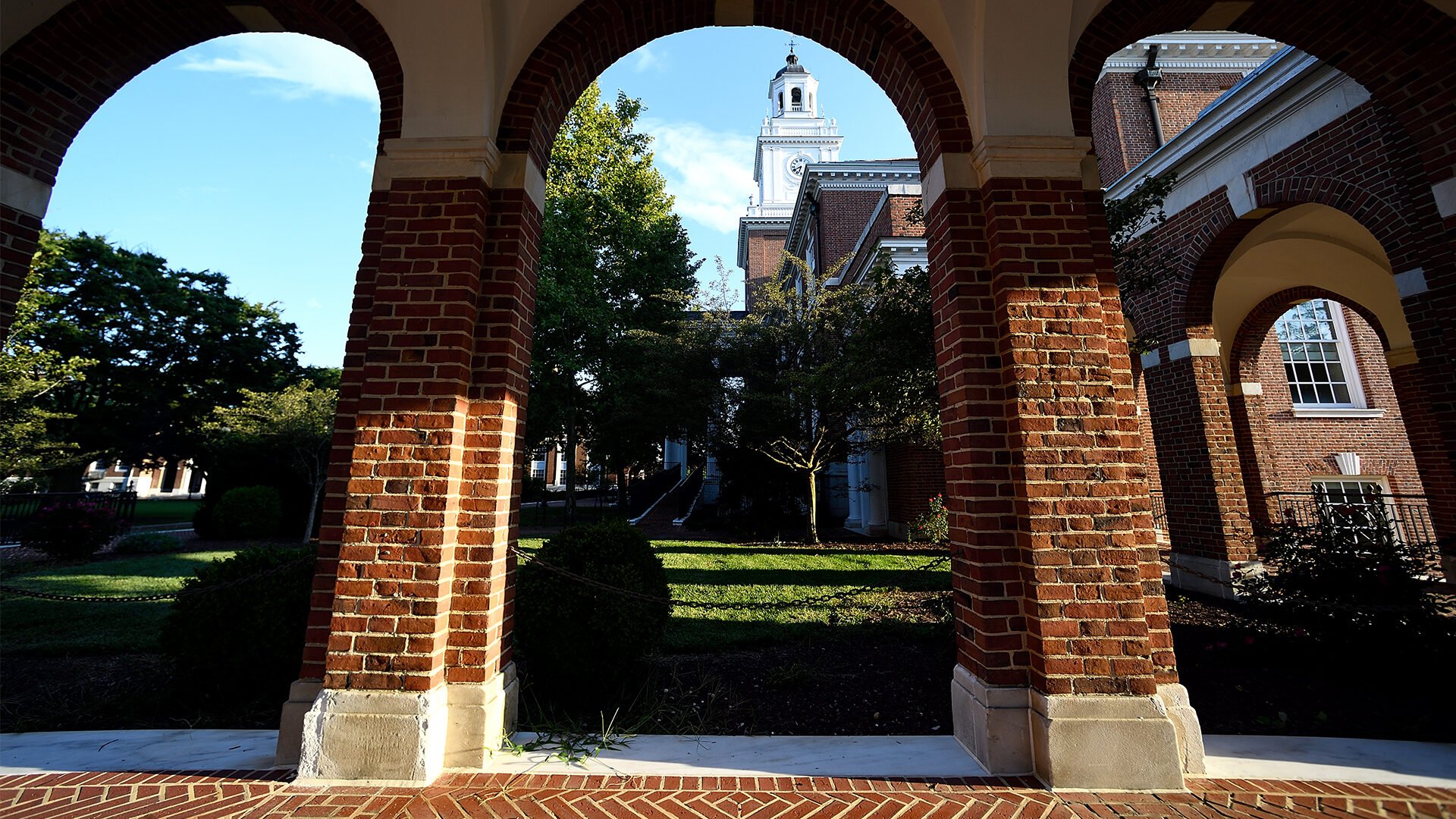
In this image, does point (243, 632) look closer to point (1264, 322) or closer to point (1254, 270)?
point (1254, 270)

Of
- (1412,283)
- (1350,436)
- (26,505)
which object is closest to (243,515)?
(26,505)

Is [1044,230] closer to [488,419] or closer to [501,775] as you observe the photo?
[488,419]

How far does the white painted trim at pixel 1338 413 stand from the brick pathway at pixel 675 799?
48.2ft

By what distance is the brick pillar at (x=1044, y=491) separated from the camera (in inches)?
112

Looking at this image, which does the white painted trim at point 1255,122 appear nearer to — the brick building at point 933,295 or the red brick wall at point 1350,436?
the brick building at point 933,295

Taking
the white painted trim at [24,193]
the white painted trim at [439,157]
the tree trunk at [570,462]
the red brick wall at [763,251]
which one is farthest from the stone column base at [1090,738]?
the red brick wall at [763,251]

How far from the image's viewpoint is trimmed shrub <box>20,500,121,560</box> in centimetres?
1085

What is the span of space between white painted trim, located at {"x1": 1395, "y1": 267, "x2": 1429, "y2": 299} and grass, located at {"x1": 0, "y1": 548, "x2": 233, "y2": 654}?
10739 mm

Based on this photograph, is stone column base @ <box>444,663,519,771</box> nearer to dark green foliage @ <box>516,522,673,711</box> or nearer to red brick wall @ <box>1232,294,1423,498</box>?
dark green foliage @ <box>516,522,673,711</box>

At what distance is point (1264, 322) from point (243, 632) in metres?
14.4

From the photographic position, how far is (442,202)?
340 cm

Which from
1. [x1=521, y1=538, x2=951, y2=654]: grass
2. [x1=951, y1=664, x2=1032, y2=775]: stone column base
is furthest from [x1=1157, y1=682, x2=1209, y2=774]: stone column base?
[x1=521, y1=538, x2=951, y2=654]: grass

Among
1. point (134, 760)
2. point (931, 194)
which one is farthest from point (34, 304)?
point (931, 194)

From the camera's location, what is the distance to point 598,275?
1825 cm
